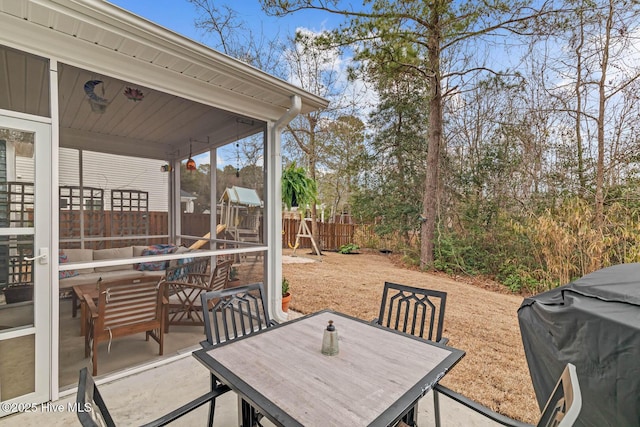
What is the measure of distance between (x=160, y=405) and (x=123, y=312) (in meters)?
0.88

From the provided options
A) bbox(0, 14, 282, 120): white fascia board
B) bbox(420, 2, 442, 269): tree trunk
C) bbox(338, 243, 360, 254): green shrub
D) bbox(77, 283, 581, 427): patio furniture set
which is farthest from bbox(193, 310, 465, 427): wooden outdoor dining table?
bbox(338, 243, 360, 254): green shrub

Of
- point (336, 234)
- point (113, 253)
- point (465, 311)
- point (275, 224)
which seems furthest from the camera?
point (336, 234)

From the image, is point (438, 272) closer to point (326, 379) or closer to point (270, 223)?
point (270, 223)

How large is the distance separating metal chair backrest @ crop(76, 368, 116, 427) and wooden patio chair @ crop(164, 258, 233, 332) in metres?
2.29

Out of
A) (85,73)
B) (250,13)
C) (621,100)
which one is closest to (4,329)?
(85,73)

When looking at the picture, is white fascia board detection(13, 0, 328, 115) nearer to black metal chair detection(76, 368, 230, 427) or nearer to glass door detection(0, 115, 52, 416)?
glass door detection(0, 115, 52, 416)

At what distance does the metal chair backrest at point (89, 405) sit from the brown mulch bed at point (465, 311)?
2.43 m

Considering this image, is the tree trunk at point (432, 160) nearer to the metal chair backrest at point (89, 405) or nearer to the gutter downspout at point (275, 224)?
the gutter downspout at point (275, 224)

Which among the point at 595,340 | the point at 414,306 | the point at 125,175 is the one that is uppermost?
the point at 125,175

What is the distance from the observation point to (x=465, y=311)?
4305mm

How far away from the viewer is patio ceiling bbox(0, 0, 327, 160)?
1.91m

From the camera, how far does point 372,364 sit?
1434mm

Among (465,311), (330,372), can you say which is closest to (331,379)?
(330,372)

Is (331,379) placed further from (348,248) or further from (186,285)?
(348,248)
